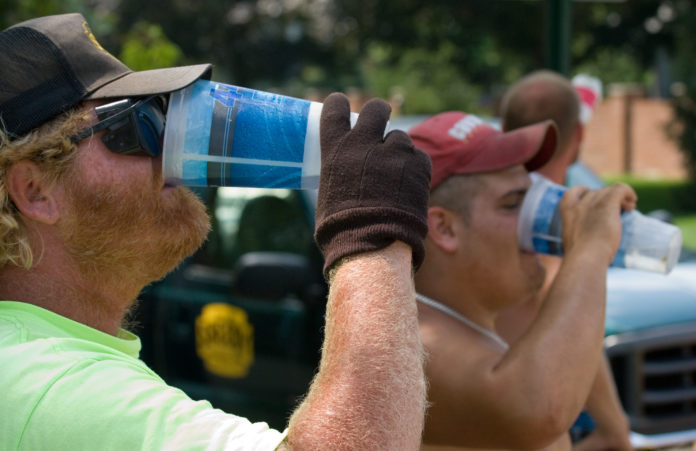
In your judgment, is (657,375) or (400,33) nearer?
(657,375)

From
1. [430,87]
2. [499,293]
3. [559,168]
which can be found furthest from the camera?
[430,87]

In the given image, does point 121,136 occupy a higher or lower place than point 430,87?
higher

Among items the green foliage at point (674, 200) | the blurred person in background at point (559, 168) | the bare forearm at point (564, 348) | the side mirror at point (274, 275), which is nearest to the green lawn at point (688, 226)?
the green foliage at point (674, 200)

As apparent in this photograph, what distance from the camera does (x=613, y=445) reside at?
2723mm

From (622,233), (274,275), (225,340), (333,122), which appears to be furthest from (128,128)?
(225,340)

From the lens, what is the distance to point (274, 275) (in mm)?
4160

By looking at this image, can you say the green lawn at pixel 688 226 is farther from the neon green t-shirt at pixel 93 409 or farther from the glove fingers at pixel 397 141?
the neon green t-shirt at pixel 93 409

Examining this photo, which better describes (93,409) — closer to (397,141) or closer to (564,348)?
(397,141)

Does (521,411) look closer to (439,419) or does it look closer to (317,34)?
(439,419)

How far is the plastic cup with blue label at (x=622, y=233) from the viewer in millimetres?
2137

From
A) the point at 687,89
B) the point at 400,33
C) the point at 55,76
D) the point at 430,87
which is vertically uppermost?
the point at 55,76

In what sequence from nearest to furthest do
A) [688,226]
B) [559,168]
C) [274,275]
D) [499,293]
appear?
[499,293] < [559,168] < [274,275] < [688,226]

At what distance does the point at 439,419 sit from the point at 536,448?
24cm

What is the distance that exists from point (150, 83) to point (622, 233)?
1.33 metres
